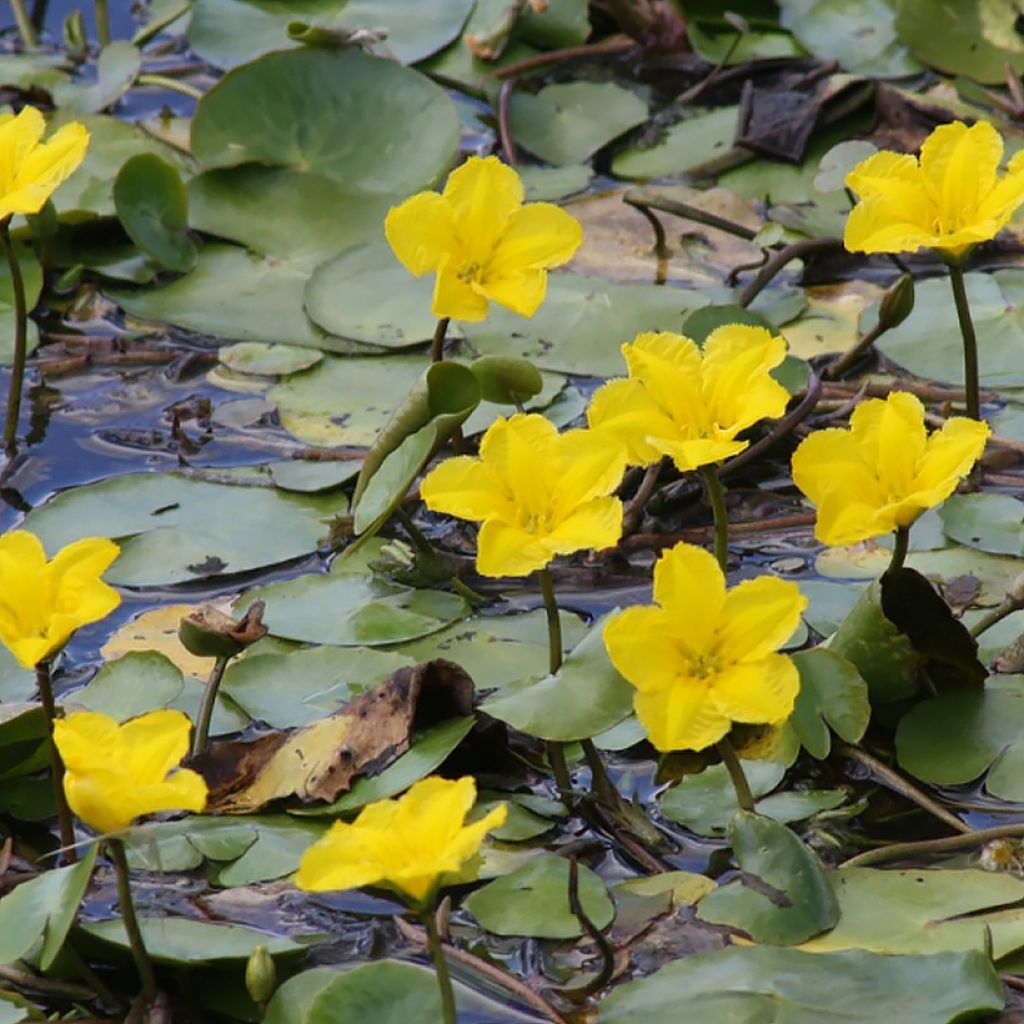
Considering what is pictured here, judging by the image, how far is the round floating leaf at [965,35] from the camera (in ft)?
9.14

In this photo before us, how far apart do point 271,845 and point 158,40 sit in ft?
6.79

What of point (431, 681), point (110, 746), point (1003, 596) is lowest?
point (1003, 596)

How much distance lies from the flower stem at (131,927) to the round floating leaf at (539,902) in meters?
0.24

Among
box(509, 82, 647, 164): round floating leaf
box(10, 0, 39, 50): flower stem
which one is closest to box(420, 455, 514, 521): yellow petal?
box(509, 82, 647, 164): round floating leaf

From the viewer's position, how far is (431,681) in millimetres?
1428

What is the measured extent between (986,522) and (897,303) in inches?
9.8

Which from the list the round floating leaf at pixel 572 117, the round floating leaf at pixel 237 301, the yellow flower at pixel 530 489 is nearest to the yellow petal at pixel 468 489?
the yellow flower at pixel 530 489

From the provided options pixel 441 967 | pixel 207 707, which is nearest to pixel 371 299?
pixel 207 707

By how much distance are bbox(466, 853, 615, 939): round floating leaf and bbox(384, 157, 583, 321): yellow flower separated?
49 cm

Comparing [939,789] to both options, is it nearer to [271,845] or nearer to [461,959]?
[461,959]

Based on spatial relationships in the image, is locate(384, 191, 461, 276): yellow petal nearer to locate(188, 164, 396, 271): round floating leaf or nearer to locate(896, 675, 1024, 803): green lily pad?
locate(896, 675, 1024, 803): green lily pad

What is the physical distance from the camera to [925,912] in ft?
4.08

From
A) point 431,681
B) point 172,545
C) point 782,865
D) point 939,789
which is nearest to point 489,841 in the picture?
point 431,681

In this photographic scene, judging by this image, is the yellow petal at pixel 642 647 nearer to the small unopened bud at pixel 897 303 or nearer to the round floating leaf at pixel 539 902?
the round floating leaf at pixel 539 902
